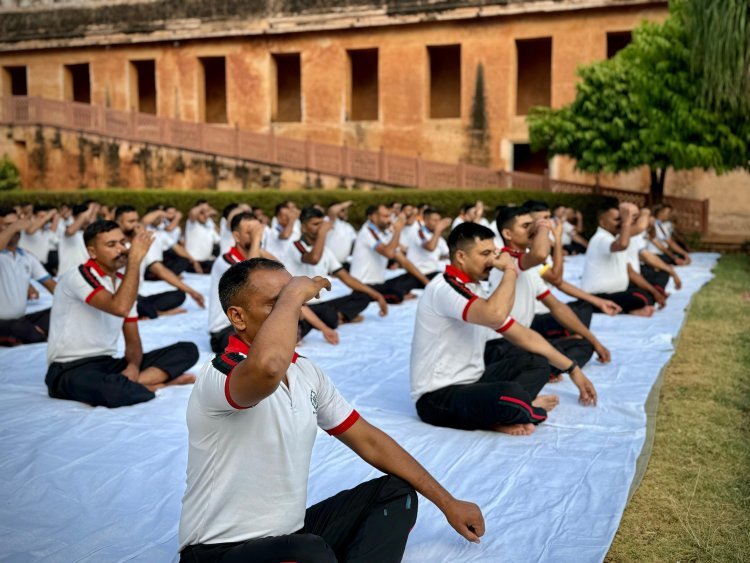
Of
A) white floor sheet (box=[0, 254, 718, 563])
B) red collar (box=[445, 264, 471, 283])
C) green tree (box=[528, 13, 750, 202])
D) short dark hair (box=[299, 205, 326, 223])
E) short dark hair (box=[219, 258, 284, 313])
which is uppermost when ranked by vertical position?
green tree (box=[528, 13, 750, 202])

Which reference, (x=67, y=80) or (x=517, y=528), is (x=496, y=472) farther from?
(x=67, y=80)

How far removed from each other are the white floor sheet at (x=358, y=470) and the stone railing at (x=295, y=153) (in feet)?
47.2

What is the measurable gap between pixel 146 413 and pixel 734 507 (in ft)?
12.0

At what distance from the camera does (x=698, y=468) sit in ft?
14.3

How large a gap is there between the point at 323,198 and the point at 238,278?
674 inches

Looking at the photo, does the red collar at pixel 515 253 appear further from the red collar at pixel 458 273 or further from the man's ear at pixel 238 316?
the man's ear at pixel 238 316

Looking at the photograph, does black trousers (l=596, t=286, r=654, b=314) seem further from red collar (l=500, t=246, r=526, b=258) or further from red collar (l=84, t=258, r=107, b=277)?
red collar (l=84, t=258, r=107, b=277)

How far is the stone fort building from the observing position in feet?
74.2

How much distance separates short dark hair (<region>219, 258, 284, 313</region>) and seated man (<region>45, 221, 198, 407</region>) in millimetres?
2752

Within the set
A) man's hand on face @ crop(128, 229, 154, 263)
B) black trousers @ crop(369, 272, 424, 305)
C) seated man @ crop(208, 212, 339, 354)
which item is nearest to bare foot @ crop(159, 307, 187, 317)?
seated man @ crop(208, 212, 339, 354)

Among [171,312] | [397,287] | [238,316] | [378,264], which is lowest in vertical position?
[171,312]

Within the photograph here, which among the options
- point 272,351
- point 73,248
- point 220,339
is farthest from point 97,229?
point 73,248

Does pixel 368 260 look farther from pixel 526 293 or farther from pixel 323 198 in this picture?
pixel 323 198

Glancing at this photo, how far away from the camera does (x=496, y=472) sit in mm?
4363
